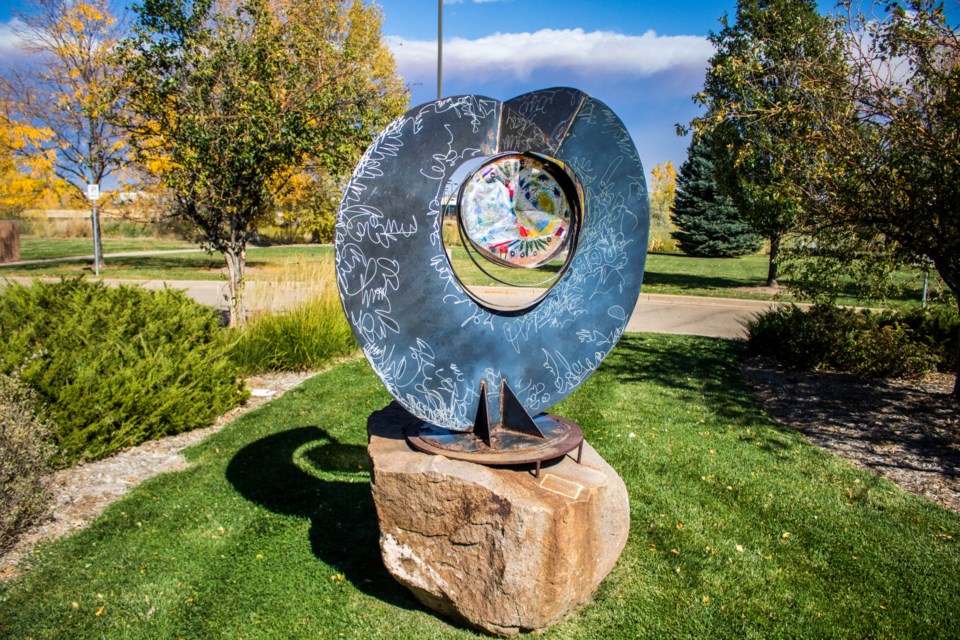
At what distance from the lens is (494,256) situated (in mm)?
3893

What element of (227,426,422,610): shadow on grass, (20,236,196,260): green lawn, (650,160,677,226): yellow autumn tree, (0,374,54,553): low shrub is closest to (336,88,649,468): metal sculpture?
(227,426,422,610): shadow on grass

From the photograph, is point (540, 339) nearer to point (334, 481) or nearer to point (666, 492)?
point (666, 492)

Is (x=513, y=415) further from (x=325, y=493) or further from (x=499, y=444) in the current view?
(x=325, y=493)

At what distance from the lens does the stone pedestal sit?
3312mm

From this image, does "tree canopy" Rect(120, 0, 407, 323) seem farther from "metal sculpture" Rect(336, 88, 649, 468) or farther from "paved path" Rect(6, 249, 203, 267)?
"paved path" Rect(6, 249, 203, 267)

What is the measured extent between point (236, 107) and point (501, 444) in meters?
6.88

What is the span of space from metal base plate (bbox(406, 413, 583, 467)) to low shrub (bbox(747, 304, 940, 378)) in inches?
249

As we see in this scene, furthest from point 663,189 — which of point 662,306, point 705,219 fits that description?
point 662,306

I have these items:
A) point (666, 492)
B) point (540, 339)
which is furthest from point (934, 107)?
point (540, 339)

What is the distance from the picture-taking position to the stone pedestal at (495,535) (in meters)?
3.31

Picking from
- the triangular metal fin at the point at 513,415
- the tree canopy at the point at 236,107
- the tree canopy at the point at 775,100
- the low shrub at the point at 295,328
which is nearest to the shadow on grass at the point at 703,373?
the tree canopy at the point at 775,100

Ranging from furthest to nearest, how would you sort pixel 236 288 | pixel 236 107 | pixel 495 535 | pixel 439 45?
pixel 439 45 → pixel 236 288 → pixel 236 107 → pixel 495 535

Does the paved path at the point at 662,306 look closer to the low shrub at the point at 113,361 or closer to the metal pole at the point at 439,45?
the low shrub at the point at 113,361

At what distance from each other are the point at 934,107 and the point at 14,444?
28.0 ft
